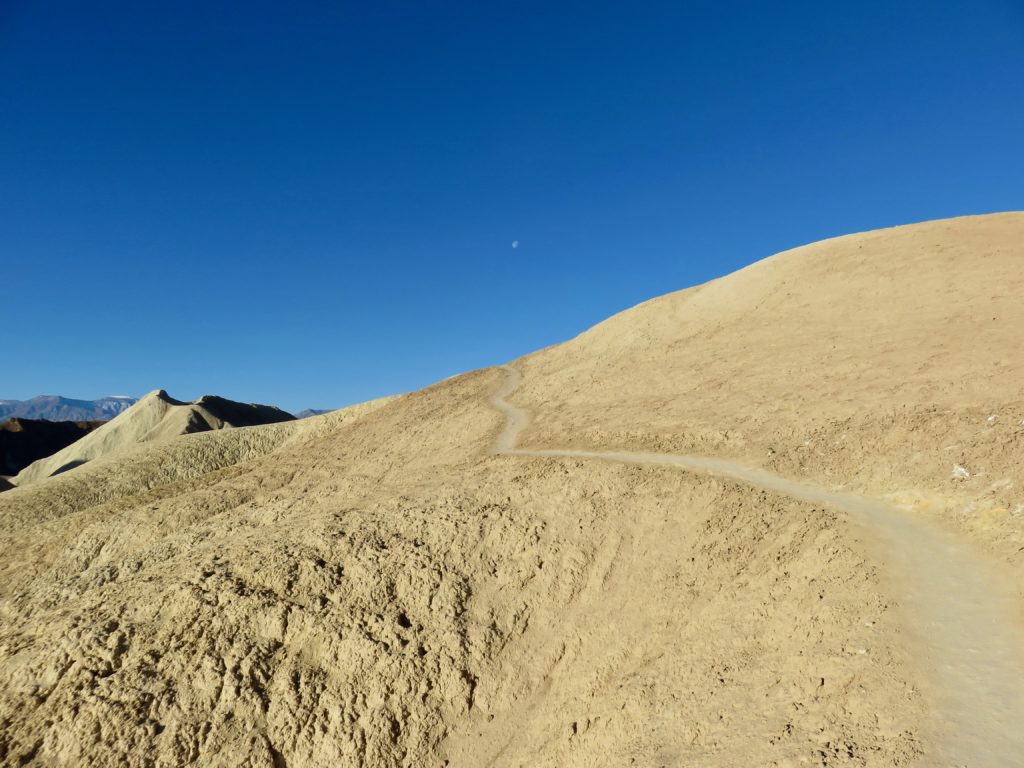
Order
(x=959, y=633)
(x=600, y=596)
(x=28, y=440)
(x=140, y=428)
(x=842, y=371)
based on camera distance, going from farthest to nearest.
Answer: (x=28, y=440)
(x=140, y=428)
(x=842, y=371)
(x=600, y=596)
(x=959, y=633)

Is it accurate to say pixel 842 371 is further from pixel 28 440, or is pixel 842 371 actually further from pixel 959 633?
pixel 28 440

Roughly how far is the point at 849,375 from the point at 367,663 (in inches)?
883

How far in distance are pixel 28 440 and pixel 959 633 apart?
15981 centimetres

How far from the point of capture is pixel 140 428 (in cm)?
8562

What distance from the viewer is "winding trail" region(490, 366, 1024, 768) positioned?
7035mm

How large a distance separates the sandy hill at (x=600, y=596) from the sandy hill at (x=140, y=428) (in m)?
67.4

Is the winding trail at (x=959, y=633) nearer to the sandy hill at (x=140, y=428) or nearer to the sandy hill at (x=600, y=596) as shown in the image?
the sandy hill at (x=600, y=596)

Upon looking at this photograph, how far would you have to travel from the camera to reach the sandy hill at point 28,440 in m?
109

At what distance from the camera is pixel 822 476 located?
16.8 m

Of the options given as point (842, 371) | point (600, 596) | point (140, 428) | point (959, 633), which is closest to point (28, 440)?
point (140, 428)

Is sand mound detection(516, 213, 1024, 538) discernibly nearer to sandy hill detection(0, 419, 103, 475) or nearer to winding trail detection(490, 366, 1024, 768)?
winding trail detection(490, 366, 1024, 768)

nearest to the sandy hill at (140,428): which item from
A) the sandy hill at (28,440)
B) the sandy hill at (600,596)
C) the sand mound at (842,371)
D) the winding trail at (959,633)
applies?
the sandy hill at (28,440)

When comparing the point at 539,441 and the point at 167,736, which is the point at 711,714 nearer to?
the point at 167,736

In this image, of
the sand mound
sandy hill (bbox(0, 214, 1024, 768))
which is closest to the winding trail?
sandy hill (bbox(0, 214, 1024, 768))
